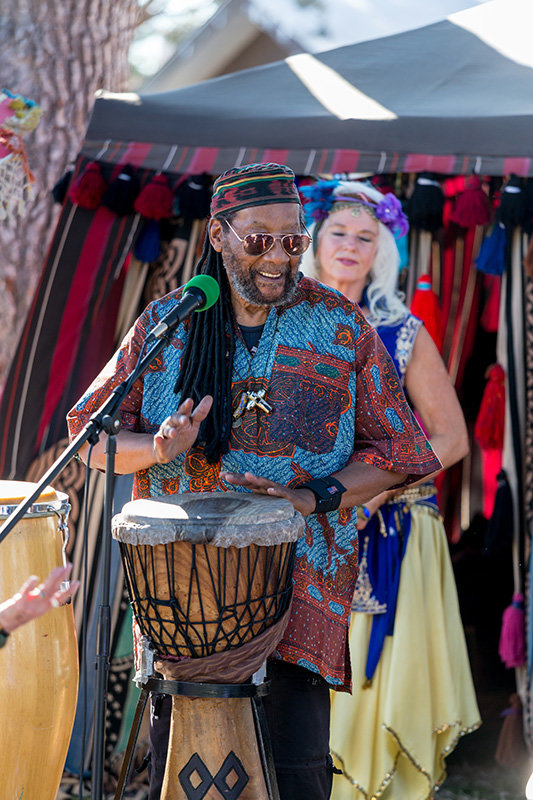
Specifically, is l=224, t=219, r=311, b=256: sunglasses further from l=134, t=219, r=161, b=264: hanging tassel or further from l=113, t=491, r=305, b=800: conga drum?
l=134, t=219, r=161, b=264: hanging tassel

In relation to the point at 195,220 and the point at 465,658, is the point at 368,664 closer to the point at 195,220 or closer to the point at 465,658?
the point at 465,658

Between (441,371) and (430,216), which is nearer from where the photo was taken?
(441,371)

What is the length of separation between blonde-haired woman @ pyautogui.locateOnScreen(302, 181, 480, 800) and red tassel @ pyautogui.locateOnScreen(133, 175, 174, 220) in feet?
2.13

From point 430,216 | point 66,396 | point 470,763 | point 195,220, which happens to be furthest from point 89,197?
point 470,763

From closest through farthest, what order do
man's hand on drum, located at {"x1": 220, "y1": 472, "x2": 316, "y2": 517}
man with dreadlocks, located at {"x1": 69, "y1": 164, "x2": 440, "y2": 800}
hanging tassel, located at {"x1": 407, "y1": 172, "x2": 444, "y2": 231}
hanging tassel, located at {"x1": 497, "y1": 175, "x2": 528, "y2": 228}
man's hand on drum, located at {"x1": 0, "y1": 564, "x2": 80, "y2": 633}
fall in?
man's hand on drum, located at {"x1": 0, "y1": 564, "x2": 80, "y2": 633} → man's hand on drum, located at {"x1": 220, "y1": 472, "x2": 316, "y2": 517} → man with dreadlocks, located at {"x1": 69, "y1": 164, "x2": 440, "y2": 800} → hanging tassel, located at {"x1": 497, "y1": 175, "x2": 528, "y2": 228} → hanging tassel, located at {"x1": 407, "y1": 172, "x2": 444, "y2": 231}

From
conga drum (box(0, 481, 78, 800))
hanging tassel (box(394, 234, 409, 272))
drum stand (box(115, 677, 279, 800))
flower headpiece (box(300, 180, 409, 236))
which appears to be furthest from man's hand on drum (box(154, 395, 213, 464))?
hanging tassel (box(394, 234, 409, 272))

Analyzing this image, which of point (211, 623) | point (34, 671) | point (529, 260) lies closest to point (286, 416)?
point (211, 623)

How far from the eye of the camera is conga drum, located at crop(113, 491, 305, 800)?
233 centimetres

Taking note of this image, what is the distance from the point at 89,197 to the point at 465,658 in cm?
246

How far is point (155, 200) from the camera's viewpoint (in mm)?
4344

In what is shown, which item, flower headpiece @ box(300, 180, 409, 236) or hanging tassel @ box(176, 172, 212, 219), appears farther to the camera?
hanging tassel @ box(176, 172, 212, 219)

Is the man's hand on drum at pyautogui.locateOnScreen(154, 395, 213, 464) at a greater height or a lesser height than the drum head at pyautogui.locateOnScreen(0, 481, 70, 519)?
greater

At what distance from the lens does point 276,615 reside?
8.05 feet

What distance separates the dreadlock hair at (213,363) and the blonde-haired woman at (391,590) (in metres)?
1.22
